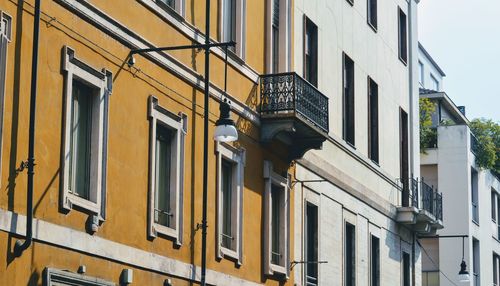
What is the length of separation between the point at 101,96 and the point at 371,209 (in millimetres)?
17790

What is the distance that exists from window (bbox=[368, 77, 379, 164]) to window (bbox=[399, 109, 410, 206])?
316 cm

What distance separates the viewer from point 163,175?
2456cm

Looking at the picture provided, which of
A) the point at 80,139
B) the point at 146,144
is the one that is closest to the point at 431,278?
the point at 146,144

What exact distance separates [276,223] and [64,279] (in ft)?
36.0

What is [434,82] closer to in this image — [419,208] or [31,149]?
[419,208]

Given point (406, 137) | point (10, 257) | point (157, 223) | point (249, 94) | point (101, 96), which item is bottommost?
point (10, 257)

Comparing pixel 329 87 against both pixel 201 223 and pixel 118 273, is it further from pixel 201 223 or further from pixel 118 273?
pixel 118 273

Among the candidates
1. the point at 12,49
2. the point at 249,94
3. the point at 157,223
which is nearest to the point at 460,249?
the point at 249,94

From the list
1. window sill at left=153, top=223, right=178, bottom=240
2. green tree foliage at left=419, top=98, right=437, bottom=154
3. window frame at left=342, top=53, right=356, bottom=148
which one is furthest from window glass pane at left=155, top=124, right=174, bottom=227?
green tree foliage at left=419, top=98, right=437, bottom=154

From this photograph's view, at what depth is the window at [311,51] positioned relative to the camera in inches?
1321

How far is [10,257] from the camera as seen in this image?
61.2 ft

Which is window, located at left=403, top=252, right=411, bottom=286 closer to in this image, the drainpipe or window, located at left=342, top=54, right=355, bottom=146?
window, located at left=342, top=54, right=355, bottom=146

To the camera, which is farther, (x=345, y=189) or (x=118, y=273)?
(x=345, y=189)

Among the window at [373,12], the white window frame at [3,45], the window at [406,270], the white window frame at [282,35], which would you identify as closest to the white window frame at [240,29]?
the white window frame at [282,35]
